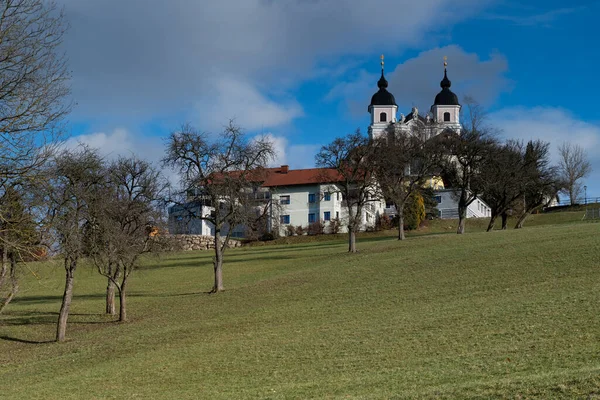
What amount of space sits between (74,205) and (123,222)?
523cm

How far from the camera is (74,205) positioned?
2730cm

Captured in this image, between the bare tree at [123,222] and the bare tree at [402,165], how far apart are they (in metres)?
22.7

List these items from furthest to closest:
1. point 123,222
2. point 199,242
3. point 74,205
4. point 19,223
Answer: point 199,242 < point 123,222 < point 74,205 < point 19,223

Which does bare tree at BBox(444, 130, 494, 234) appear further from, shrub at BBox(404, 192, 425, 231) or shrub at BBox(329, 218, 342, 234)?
shrub at BBox(329, 218, 342, 234)

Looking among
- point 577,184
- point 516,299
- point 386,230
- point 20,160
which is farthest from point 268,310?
point 577,184

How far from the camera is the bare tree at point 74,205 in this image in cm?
2461

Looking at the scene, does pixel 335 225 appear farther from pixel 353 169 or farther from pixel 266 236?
pixel 353 169

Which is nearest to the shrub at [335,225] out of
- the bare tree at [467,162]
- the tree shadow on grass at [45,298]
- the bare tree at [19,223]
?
the bare tree at [467,162]

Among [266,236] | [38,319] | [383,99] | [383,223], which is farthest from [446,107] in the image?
[38,319]

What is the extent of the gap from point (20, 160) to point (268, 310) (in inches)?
741

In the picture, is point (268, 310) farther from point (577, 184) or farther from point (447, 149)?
point (577, 184)

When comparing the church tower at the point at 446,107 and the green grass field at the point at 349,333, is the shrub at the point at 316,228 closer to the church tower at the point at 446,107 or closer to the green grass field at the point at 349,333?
the green grass field at the point at 349,333

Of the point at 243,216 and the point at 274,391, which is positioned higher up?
the point at 243,216

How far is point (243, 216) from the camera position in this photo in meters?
38.8
